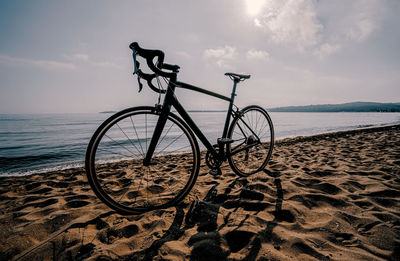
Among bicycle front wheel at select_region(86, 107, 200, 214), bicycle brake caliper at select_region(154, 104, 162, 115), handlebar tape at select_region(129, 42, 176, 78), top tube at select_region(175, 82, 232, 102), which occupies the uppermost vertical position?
handlebar tape at select_region(129, 42, 176, 78)

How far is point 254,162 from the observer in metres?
4.30

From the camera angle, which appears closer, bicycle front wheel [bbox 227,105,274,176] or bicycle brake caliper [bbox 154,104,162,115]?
bicycle brake caliper [bbox 154,104,162,115]

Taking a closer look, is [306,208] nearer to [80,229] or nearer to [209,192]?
[209,192]

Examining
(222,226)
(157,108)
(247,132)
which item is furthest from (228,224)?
(247,132)

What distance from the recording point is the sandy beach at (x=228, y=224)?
149cm

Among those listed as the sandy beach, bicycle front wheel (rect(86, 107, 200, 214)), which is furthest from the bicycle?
the sandy beach

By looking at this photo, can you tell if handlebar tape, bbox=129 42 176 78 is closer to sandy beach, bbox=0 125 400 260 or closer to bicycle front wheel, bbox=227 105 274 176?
bicycle front wheel, bbox=227 105 274 176

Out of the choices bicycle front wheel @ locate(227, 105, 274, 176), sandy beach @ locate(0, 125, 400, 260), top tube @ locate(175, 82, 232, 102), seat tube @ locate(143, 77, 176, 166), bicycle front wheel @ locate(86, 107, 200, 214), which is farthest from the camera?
bicycle front wheel @ locate(227, 105, 274, 176)

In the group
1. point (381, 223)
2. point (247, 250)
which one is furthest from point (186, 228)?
point (381, 223)

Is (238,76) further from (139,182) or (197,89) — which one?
(139,182)

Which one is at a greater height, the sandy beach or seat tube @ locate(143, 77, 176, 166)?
seat tube @ locate(143, 77, 176, 166)

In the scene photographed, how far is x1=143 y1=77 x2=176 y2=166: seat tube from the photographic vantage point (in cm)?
219

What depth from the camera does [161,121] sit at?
2.18 metres

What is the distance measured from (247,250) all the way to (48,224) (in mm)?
2150
